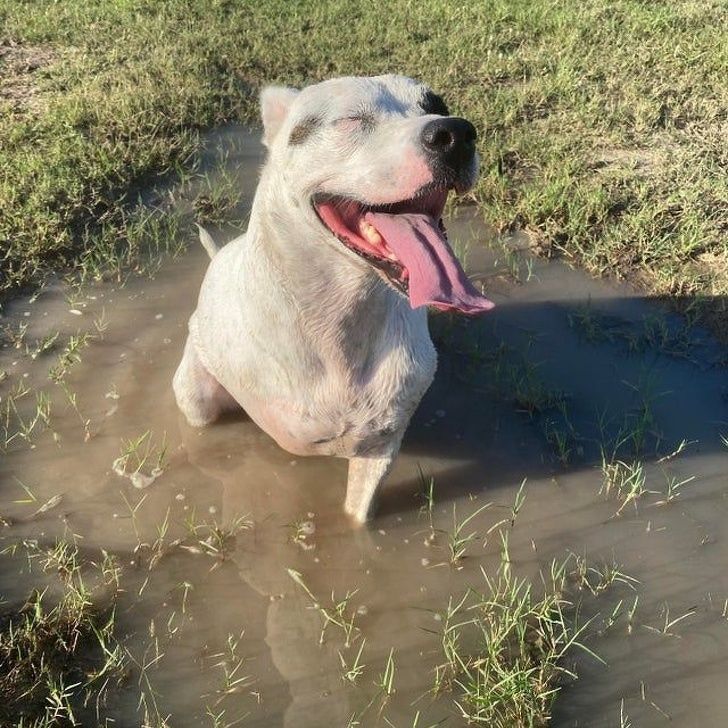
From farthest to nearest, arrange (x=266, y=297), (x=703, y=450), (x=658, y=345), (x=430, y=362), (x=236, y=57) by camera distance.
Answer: (x=236, y=57) → (x=658, y=345) → (x=703, y=450) → (x=430, y=362) → (x=266, y=297)

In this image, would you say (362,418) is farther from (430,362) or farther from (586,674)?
(586,674)

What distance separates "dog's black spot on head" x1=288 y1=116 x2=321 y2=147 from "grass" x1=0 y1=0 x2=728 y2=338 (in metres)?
2.50

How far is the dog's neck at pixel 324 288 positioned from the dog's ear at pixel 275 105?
0.28 metres

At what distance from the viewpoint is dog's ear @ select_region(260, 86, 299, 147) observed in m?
2.61

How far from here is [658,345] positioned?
4172 mm

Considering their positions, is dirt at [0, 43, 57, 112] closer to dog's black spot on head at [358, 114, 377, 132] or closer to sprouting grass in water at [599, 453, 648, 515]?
dog's black spot on head at [358, 114, 377, 132]

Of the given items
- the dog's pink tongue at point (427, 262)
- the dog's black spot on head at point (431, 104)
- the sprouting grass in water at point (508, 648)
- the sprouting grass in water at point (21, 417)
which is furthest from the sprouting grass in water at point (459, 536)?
the sprouting grass in water at point (21, 417)

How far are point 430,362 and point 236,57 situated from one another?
5.26 m

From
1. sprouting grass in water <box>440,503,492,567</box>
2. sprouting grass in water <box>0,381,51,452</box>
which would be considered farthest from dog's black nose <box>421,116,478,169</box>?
sprouting grass in water <box>0,381,51,452</box>

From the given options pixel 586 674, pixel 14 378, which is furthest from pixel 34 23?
pixel 586 674

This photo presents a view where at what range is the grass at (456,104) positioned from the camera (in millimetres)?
4801

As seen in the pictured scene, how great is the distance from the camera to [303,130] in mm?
2416

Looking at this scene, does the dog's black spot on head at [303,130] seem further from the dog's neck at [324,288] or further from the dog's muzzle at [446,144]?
the dog's muzzle at [446,144]

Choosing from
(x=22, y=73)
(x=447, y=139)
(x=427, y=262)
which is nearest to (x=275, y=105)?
(x=447, y=139)
